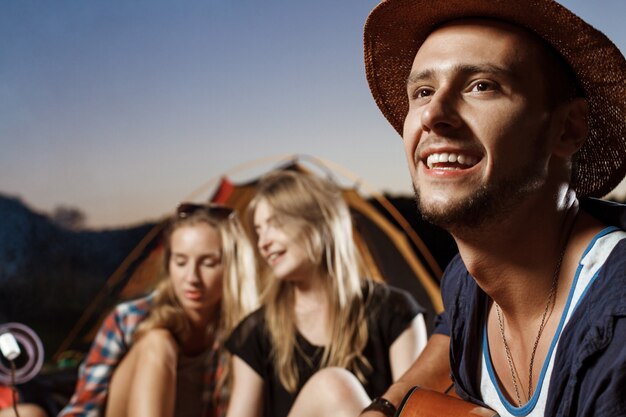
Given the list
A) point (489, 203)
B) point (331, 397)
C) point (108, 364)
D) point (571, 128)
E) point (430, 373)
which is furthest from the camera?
point (108, 364)

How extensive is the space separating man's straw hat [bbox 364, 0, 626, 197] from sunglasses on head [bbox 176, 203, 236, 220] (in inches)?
58.5

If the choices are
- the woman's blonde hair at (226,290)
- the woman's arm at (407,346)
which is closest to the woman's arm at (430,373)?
the woman's arm at (407,346)

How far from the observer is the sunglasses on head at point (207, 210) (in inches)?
129

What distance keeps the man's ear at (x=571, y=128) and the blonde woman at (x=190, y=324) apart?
6.17ft

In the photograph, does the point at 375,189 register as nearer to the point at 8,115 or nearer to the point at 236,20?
the point at 236,20

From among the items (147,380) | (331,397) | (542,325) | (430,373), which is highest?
(542,325)

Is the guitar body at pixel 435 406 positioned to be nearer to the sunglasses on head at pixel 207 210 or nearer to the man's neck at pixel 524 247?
the man's neck at pixel 524 247

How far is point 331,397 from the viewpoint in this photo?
8.21 feet

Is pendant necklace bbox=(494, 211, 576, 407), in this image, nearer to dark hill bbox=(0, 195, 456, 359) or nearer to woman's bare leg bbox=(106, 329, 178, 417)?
woman's bare leg bbox=(106, 329, 178, 417)

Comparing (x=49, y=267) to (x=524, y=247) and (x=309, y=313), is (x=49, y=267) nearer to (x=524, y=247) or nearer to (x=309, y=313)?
(x=309, y=313)

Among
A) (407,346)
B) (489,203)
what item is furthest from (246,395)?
(489,203)

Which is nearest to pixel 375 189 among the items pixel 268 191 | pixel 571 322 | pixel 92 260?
pixel 268 191

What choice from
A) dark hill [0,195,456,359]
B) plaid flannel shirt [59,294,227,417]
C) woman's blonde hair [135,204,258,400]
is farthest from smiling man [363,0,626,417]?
dark hill [0,195,456,359]

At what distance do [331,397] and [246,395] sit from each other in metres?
0.59
